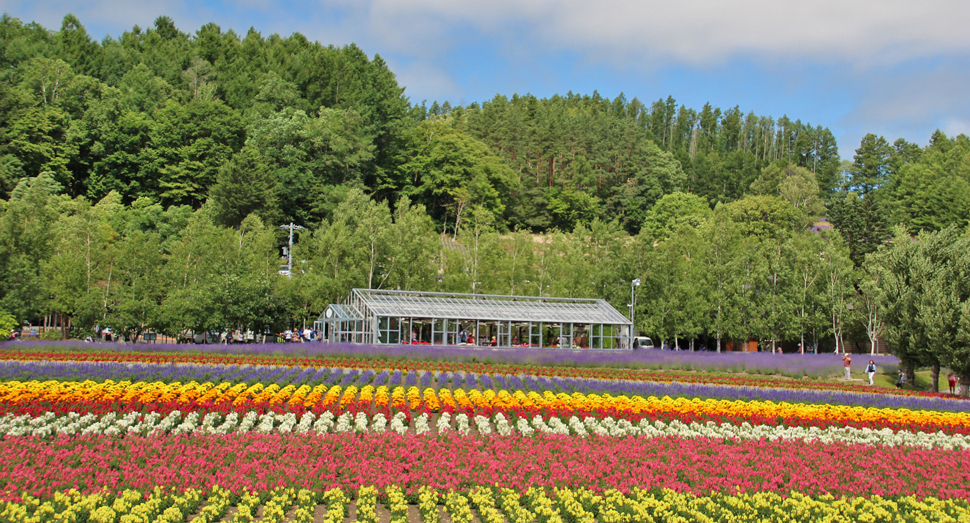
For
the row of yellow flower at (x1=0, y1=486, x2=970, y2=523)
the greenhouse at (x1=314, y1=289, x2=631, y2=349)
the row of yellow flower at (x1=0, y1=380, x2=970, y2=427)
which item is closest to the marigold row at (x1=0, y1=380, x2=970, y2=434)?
the row of yellow flower at (x1=0, y1=380, x2=970, y2=427)

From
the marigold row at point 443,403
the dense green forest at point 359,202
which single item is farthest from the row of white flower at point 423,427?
the dense green forest at point 359,202

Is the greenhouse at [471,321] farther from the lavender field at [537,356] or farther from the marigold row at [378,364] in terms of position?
the marigold row at [378,364]

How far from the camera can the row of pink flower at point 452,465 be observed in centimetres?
1168

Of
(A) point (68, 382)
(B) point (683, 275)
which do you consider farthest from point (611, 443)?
(B) point (683, 275)

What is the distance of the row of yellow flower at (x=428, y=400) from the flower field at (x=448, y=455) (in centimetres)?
10

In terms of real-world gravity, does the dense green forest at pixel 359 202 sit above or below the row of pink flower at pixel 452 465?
above

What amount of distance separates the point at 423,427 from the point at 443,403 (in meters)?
3.72

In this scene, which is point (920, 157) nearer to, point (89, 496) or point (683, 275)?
point (683, 275)

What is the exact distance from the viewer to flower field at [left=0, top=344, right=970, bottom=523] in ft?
36.0

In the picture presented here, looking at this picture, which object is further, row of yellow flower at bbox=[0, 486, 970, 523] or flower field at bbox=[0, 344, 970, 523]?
flower field at bbox=[0, 344, 970, 523]

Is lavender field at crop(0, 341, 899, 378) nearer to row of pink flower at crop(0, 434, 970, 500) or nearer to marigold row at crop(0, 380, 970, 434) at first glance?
marigold row at crop(0, 380, 970, 434)

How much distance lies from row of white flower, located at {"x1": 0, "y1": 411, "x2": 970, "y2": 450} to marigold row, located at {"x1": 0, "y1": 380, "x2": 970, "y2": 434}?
541 millimetres

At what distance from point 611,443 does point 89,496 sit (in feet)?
32.6

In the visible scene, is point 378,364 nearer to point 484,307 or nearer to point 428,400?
point 428,400
